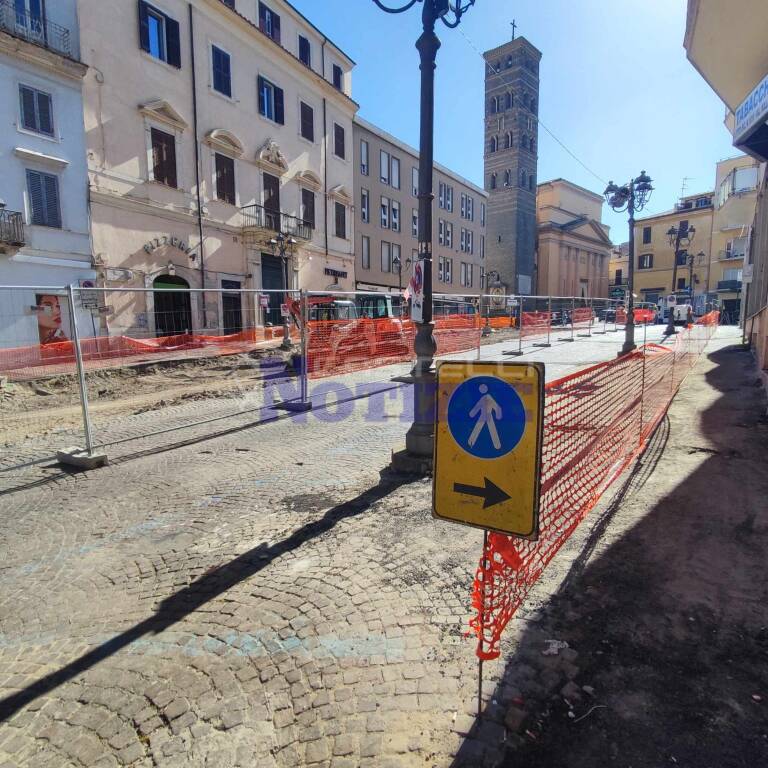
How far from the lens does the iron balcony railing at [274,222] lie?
24.2 meters

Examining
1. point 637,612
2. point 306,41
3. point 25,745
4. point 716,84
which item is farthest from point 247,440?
point 306,41

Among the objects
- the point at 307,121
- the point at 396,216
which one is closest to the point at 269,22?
the point at 307,121

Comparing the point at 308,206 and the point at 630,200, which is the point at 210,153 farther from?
the point at 630,200

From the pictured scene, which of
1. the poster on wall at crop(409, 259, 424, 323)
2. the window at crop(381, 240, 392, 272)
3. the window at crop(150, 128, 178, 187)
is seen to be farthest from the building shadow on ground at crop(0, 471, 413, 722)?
the window at crop(381, 240, 392, 272)

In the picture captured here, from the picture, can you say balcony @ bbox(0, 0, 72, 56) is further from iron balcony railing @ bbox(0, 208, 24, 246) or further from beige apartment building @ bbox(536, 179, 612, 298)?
beige apartment building @ bbox(536, 179, 612, 298)

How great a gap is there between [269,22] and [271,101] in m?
3.91

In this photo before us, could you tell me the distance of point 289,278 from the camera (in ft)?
89.2

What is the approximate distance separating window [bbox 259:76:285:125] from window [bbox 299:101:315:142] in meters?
1.63

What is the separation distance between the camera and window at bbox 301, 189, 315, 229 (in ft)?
91.1

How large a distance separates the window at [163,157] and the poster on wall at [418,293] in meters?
18.8

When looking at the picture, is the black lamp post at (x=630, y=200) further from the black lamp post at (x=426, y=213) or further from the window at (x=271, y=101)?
the window at (x=271, y=101)

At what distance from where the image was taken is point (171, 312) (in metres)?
15.4

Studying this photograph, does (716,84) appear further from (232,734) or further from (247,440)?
(232,734)

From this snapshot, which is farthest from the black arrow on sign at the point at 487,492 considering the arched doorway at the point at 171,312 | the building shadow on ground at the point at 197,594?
the arched doorway at the point at 171,312
